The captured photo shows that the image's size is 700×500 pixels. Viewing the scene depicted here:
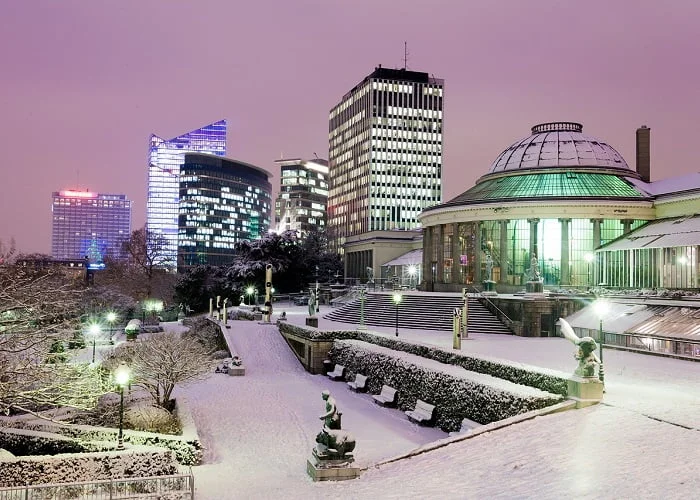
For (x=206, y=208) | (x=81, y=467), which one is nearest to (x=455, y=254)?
(x=81, y=467)

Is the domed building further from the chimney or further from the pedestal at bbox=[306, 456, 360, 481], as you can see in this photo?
the pedestal at bbox=[306, 456, 360, 481]

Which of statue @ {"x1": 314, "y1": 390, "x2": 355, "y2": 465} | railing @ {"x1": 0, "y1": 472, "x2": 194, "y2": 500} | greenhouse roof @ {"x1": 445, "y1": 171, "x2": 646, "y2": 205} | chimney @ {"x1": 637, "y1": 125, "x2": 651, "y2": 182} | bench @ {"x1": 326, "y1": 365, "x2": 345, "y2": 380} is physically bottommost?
bench @ {"x1": 326, "y1": 365, "x2": 345, "y2": 380}

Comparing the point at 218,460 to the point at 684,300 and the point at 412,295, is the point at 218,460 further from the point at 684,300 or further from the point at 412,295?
the point at 412,295

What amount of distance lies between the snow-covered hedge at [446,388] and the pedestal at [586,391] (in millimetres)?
459

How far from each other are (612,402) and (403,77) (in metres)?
136

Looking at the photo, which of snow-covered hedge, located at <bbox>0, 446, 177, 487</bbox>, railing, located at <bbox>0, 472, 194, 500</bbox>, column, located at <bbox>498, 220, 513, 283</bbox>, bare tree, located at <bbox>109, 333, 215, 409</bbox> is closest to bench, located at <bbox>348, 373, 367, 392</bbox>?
bare tree, located at <bbox>109, 333, 215, 409</bbox>

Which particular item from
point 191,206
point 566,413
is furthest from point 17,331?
point 191,206

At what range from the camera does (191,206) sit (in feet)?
630

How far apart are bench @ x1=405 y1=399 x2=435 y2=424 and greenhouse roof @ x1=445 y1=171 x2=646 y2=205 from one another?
30.3 meters

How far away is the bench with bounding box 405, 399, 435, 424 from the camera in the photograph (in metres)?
21.2

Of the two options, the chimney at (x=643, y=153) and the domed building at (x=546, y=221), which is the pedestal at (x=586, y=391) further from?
the chimney at (x=643, y=153)

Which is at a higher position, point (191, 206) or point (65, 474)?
point (191, 206)

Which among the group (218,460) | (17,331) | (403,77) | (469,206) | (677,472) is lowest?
(218,460)

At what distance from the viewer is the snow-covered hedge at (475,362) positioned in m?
17.0
